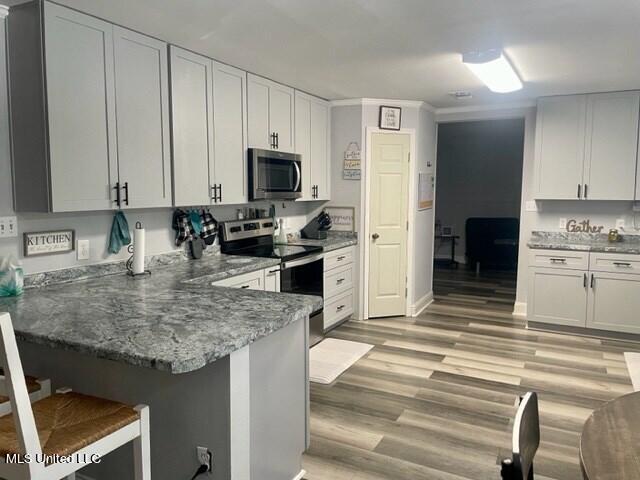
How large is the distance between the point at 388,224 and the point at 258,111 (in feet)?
6.76

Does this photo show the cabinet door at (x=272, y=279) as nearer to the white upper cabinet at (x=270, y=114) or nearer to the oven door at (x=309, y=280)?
the oven door at (x=309, y=280)

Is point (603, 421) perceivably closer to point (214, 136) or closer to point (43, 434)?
point (43, 434)

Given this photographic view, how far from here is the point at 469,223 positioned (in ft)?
27.8

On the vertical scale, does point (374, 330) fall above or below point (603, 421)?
below

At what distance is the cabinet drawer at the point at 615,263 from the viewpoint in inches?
174

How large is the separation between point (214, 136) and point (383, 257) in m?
2.55

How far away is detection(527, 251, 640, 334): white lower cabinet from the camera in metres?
4.46

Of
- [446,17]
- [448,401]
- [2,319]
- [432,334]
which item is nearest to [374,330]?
[432,334]

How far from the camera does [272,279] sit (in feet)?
12.2

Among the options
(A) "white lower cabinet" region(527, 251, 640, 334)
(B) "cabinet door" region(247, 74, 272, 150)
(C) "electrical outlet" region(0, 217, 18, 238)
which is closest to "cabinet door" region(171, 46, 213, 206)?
(B) "cabinet door" region(247, 74, 272, 150)

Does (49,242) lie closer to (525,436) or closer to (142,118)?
(142,118)

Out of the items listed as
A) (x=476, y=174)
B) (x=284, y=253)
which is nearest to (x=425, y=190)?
(x=284, y=253)

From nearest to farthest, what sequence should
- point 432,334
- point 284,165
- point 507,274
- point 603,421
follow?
1. point 603,421
2. point 284,165
3. point 432,334
4. point 507,274

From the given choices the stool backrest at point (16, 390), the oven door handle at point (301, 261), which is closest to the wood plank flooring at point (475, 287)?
the oven door handle at point (301, 261)
